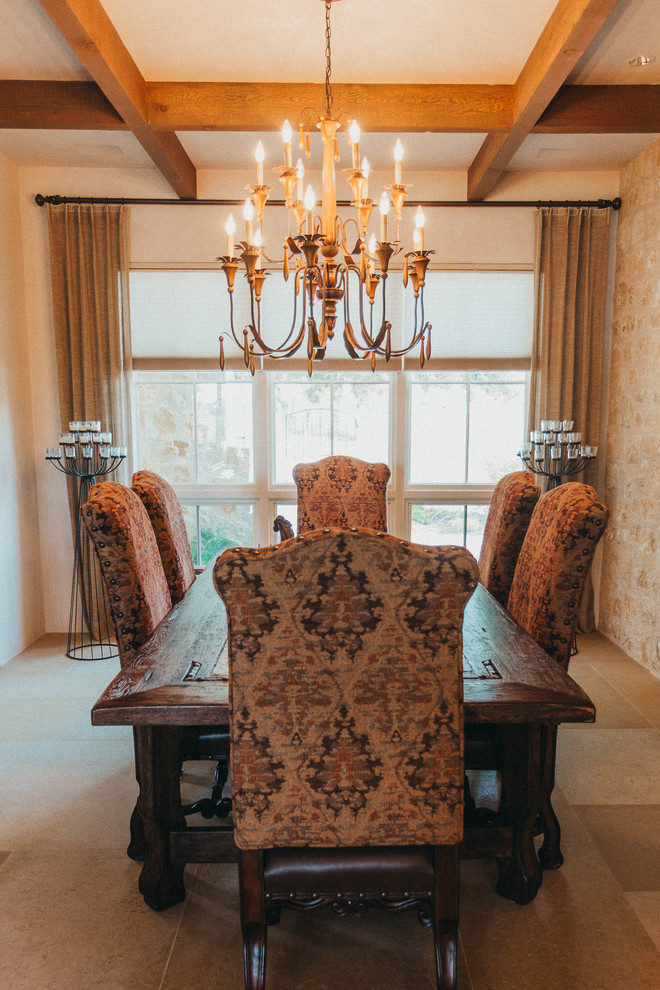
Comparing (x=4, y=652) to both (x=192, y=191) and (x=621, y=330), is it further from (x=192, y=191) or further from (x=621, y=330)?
(x=621, y=330)

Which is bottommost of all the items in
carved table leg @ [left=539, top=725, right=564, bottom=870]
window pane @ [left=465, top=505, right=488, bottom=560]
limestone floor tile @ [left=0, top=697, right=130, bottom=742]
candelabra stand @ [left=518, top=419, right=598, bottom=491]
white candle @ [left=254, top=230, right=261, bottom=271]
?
limestone floor tile @ [left=0, top=697, right=130, bottom=742]

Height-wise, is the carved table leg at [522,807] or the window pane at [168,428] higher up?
the window pane at [168,428]

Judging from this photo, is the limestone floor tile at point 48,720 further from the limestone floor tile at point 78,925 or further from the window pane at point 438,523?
the window pane at point 438,523

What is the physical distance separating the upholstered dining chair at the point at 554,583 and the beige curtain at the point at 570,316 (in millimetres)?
2093

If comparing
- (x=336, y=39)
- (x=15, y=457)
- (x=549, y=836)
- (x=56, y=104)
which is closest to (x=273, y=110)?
(x=336, y=39)

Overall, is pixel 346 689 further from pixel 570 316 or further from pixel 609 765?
pixel 570 316

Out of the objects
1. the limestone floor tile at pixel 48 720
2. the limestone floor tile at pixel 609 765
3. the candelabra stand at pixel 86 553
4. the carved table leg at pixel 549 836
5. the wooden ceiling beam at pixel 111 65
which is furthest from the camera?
the candelabra stand at pixel 86 553

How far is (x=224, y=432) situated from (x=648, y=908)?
3.31m

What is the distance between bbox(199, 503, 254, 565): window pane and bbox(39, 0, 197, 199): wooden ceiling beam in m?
1.98

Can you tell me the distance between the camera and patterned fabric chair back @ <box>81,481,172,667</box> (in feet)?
5.91

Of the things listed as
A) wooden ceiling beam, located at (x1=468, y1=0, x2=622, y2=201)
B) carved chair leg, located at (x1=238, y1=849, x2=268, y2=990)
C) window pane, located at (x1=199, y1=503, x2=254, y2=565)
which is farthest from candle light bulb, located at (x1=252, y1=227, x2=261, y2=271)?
window pane, located at (x1=199, y1=503, x2=254, y2=565)

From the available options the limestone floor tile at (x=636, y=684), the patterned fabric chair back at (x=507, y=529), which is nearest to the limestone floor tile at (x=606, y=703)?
the limestone floor tile at (x=636, y=684)

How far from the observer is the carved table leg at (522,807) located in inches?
68.9

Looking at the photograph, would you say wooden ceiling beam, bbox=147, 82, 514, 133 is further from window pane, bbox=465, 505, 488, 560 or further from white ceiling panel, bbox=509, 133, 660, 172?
window pane, bbox=465, 505, 488, 560
